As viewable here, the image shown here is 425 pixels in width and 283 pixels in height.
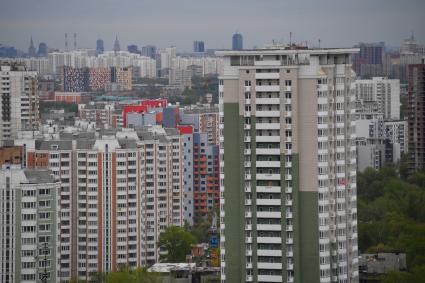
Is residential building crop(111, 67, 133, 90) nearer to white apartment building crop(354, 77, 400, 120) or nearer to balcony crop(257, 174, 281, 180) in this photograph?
white apartment building crop(354, 77, 400, 120)

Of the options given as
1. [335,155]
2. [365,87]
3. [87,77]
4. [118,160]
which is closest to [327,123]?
[335,155]

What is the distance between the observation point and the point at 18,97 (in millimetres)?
26078

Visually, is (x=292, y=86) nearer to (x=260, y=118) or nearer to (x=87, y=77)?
(x=260, y=118)

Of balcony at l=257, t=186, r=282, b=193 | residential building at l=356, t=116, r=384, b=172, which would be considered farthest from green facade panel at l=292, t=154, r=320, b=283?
residential building at l=356, t=116, r=384, b=172

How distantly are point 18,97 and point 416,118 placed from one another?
6.84 m

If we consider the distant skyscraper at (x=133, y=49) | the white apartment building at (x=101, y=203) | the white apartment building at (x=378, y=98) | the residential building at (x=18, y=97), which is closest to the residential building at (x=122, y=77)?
the distant skyscraper at (x=133, y=49)

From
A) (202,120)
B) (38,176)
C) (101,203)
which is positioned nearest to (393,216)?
(101,203)

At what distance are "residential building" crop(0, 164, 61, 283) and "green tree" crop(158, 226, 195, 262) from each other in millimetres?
3627

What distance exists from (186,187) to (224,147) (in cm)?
939

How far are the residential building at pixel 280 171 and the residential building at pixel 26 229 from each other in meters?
1.86

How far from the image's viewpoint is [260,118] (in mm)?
12938

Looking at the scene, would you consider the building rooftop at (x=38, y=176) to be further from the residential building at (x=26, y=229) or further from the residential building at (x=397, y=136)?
the residential building at (x=397, y=136)

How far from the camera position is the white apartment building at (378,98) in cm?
3194

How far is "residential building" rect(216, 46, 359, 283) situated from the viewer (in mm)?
12867
